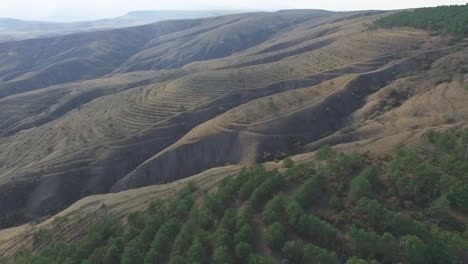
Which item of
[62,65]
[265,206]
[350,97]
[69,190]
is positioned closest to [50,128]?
[69,190]

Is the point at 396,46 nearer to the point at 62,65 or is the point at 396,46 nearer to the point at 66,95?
the point at 66,95

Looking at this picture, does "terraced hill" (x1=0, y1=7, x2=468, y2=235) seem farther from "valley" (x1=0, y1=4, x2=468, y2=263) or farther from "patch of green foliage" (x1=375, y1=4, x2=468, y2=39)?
"patch of green foliage" (x1=375, y1=4, x2=468, y2=39)

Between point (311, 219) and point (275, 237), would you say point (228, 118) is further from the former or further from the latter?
point (275, 237)

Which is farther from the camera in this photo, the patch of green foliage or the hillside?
the patch of green foliage

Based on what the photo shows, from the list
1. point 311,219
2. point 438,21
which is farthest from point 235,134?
point 438,21

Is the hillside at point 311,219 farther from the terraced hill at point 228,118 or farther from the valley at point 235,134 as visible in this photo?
the terraced hill at point 228,118

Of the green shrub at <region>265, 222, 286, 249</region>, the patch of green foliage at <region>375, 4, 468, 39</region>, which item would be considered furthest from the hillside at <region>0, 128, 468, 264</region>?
the patch of green foliage at <region>375, 4, 468, 39</region>
